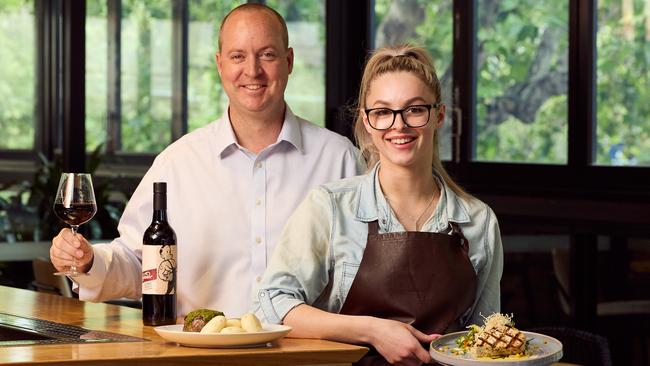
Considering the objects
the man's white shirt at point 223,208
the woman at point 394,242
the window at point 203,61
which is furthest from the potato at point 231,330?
the window at point 203,61

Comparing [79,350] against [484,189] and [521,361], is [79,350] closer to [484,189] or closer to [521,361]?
[521,361]

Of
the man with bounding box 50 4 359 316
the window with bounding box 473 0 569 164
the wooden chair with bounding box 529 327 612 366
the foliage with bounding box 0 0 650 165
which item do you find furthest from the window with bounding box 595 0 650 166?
the man with bounding box 50 4 359 316

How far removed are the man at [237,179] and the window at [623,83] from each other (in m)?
2.17

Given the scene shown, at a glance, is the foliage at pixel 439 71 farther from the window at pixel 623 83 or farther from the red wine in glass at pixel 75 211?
the red wine in glass at pixel 75 211

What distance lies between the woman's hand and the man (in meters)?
0.75

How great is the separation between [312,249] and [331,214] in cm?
11

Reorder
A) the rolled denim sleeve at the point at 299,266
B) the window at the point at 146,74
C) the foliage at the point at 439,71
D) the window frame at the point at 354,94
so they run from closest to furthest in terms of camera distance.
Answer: the rolled denim sleeve at the point at 299,266
the foliage at the point at 439,71
the window frame at the point at 354,94
the window at the point at 146,74

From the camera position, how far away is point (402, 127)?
115 inches

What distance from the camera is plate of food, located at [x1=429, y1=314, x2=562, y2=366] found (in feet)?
8.58

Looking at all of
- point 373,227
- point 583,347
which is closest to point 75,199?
point 373,227

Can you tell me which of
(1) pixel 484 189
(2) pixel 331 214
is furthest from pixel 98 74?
(2) pixel 331 214

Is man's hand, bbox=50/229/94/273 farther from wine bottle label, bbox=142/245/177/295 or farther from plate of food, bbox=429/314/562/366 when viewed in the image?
plate of food, bbox=429/314/562/366

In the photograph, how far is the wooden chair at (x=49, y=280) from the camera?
498 centimetres

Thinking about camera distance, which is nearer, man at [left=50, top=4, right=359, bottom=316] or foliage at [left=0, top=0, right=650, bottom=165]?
man at [left=50, top=4, right=359, bottom=316]
